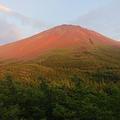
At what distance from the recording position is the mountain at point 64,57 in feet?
381

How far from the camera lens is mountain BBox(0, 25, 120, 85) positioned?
116 meters

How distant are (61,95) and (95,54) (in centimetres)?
11402

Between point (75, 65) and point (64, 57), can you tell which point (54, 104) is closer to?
point (75, 65)

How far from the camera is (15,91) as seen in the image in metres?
41.2

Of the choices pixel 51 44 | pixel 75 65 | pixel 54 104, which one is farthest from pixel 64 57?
pixel 54 104

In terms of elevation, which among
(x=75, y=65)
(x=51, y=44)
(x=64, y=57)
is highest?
(x=51, y=44)

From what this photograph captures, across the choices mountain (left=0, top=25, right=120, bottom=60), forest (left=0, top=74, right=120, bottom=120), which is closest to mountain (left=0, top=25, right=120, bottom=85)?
mountain (left=0, top=25, right=120, bottom=60)

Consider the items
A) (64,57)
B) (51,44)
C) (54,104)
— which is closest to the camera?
(54,104)

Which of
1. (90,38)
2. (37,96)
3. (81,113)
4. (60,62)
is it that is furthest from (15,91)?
(90,38)

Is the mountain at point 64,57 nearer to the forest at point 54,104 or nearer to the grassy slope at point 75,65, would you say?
the grassy slope at point 75,65

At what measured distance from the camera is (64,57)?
150250 millimetres

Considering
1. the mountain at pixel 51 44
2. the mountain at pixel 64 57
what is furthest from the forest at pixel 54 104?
the mountain at pixel 51 44

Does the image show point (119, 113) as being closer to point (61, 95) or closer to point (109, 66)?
point (61, 95)

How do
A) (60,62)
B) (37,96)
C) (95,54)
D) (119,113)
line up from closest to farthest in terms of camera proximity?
(119,113)
(37,96)
(60,62)
(95,54)
